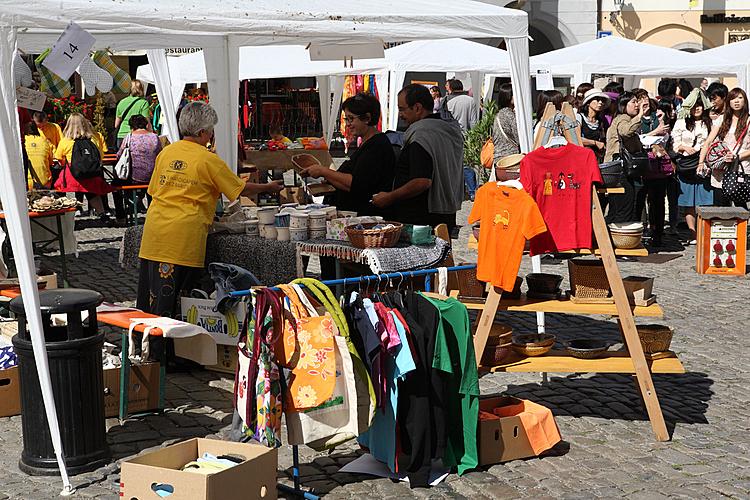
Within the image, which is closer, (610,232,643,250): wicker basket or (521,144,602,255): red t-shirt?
(521,144,602,255): red t-shirt

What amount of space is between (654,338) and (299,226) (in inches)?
94.7

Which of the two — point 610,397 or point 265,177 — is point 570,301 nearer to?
point 610,397

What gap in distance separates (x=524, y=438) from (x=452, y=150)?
2531mm

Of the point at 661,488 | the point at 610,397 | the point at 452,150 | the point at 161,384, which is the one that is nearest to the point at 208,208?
the point at 161,384

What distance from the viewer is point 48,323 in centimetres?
552

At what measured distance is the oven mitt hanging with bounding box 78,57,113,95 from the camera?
32.7 feet

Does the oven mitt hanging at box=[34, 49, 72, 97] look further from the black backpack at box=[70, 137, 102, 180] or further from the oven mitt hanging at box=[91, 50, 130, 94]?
the black backpack at box=[70, 137, 102, 180]

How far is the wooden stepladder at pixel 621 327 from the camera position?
555 cm

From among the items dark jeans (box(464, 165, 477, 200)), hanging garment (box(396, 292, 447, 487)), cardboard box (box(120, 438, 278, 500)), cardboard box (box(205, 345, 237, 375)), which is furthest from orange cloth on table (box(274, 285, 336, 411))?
dark jeans (box(464, 165, 477, 200))

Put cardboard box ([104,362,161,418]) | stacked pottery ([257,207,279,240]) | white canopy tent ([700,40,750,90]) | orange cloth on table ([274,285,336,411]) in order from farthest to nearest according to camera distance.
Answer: white canopy tent ([700,40,750,90]), stacked pottery ([257,207,279,240]), cardboard box ([104,362,161,418]), orange cloth on table ([274,285,336,411])

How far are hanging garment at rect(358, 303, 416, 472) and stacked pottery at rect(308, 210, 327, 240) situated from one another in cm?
208

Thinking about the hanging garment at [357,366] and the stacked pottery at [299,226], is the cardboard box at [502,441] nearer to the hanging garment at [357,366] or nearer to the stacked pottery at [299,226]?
the hanging garment at [357,366]

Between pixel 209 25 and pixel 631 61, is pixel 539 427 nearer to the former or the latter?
pixel 209 25

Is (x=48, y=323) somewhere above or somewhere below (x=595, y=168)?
below
